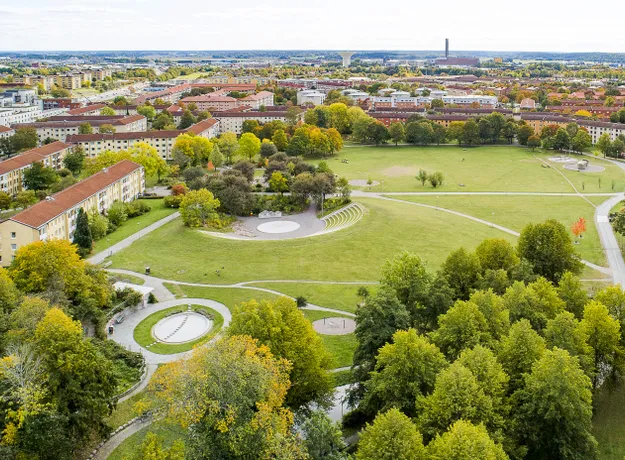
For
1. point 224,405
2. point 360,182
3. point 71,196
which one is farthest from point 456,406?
point 360,182

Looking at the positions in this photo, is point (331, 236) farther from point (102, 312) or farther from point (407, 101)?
point (407, 101)

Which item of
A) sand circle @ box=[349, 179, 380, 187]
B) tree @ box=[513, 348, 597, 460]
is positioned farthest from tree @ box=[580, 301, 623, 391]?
sand circle @ box=[349, 179, 380, 187]

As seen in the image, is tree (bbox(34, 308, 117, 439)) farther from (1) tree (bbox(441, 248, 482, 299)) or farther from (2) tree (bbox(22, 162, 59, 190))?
(2) tree (bbox(22, 162, 59, 190))

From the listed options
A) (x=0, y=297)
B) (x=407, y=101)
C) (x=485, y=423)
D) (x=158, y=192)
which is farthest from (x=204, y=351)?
(x=407, y=101)

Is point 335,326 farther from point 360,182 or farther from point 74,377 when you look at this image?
point 360,182

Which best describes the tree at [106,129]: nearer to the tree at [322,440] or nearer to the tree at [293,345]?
the tree at [293,345]
